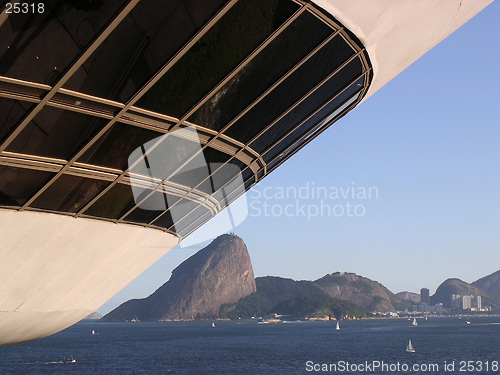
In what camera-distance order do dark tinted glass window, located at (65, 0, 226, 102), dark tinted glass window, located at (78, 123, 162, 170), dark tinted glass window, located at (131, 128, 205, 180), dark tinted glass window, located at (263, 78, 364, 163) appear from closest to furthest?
dark tinted glass window, located at (65, 0, 226, 102), dark tinted glass window, located at (78, 123, 162, 170), dark tinted glass window, located at (131, 128, 205, 180), dark tinted glass window, located at (263, 78, 364, 163)

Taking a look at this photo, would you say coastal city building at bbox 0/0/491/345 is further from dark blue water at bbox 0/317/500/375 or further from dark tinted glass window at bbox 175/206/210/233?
dark blue water at bbox 0/317/500/375

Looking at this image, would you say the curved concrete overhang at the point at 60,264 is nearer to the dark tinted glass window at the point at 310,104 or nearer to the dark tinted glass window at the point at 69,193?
the dark tinted glass window at the point at 69,193

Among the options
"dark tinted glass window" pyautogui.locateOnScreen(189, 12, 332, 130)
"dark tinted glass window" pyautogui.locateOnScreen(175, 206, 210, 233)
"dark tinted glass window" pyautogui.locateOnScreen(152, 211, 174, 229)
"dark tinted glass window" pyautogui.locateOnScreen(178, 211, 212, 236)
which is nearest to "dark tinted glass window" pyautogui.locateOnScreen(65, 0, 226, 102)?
"dark tinted glass window" pyautogui.locateOnScreen(189, 12, 332, 130)

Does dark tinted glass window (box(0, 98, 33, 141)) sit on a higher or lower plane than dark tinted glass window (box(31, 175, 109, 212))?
higher

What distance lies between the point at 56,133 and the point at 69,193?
207 cm

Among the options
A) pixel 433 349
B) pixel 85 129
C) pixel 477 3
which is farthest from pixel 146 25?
pixel 433 349

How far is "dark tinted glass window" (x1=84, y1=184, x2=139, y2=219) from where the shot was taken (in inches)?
488

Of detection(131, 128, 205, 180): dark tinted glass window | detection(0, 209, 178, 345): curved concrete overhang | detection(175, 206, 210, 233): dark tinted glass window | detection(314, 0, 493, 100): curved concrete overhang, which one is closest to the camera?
detection(314, 0, 493, 100): curved concrete overhang

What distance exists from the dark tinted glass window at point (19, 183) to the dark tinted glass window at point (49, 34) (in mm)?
2391

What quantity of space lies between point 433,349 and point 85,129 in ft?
480

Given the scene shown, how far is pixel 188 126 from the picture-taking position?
11.0m

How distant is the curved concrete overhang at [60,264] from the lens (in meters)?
12.6

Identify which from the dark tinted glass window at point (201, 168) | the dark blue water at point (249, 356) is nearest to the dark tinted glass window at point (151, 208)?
the dark tinted glass window at point (201, 168)

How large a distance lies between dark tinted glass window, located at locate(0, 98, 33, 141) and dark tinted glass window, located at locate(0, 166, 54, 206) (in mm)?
1145
